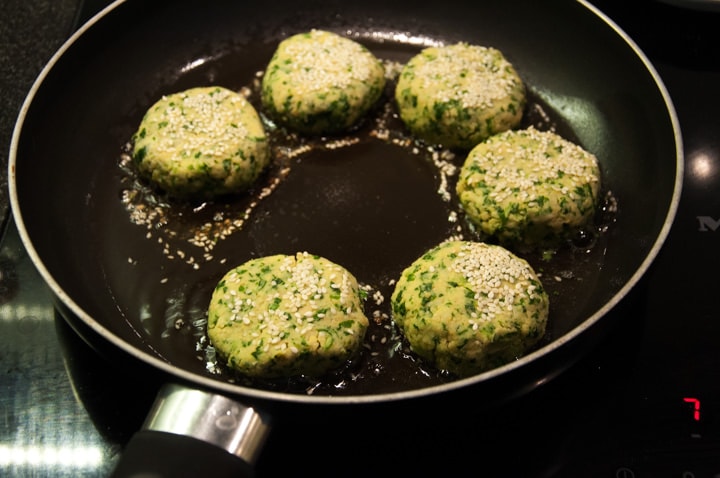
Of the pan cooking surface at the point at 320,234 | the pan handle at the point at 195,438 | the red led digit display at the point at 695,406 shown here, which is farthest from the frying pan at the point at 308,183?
the red led digit display at the point at 695,406

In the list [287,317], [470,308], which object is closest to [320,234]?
[287,317]

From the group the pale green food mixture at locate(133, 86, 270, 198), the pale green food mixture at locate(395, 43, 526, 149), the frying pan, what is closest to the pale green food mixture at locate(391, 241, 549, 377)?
the frying pan

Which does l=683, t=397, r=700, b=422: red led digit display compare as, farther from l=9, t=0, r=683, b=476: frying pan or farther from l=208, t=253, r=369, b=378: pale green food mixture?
l=208, t=253, r=369, b=378: pale green food mixture

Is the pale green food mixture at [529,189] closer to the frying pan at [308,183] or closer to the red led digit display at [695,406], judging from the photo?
the frying pan at [308,183]

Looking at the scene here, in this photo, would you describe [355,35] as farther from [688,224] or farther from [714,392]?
[714,392]

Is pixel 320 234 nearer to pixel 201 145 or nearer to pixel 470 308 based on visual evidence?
pixel 201 145

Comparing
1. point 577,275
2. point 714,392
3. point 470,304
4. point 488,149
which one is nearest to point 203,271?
point 470,304
